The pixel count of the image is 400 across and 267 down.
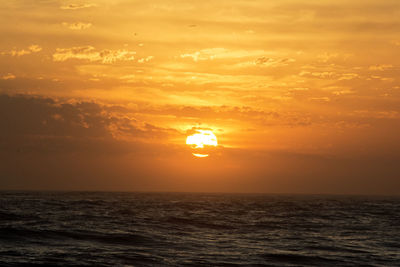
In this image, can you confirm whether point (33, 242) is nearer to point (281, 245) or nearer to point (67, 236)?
point (67, 236)

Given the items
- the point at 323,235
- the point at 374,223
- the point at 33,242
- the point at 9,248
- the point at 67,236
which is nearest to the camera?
the point at 9,248

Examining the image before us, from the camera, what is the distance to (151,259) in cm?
2720

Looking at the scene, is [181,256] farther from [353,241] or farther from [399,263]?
[353,241]

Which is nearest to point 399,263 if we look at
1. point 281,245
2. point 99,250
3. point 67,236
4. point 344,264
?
point 344,264

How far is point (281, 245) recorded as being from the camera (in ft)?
112

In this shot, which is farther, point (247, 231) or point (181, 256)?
point (247, 231)

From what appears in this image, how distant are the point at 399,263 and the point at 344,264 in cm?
295

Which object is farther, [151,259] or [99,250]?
[99,250]

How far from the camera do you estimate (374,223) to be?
52062 mm

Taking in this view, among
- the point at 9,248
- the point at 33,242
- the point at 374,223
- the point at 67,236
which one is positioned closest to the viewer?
the point at 9,248

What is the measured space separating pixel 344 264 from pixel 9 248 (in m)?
18.7

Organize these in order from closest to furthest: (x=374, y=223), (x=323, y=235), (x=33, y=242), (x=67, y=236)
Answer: (x=33, y=242) < (x=67, y=236) < (x=323, y=235) < (x=374, y=223)

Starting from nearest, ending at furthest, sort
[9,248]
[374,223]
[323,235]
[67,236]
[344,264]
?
[344,264], [9,248], [67,236], [323,235], [374,223]

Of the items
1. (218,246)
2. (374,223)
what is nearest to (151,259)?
(218,246)
